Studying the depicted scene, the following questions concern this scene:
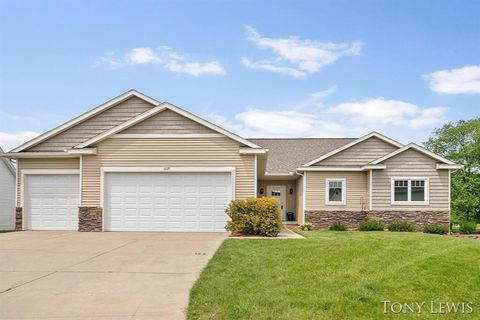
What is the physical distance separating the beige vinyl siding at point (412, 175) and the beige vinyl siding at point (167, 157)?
732cm

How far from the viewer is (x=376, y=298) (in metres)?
5.58

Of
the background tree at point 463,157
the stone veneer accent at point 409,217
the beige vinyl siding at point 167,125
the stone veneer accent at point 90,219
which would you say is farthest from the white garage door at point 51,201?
the background tree at point 463,157

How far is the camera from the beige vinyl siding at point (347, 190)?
20156mm

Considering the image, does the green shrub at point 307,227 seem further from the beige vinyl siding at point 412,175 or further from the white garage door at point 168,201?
the white garage door at point 168,201

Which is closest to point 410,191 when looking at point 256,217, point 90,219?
point 256,217

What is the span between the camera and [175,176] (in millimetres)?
15867

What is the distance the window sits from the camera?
762 inches

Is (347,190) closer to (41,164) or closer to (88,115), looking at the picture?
(88,115)

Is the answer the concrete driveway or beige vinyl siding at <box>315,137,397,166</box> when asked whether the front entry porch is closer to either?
beige vinyl siding at <box>315,137,397,166</box>

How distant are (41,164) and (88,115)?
9.57 feet

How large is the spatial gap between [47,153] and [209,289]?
13.6 metres

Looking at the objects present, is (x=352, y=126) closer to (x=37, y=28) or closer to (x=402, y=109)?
(x=402, y=109)

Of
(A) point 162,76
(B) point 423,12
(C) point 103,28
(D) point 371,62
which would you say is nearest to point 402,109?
(D) point 371,62

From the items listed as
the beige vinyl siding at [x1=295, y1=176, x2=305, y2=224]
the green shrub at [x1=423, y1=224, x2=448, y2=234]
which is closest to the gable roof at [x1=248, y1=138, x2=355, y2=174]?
the beige vinyl siding at [x1=295, y1=176, x2=305, y2=224]
